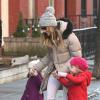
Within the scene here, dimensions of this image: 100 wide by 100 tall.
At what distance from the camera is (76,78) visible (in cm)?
792

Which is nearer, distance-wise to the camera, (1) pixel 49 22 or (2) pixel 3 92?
(1) pixel 49 22

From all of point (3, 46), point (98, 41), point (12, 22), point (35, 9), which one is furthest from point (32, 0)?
point (98, 41)

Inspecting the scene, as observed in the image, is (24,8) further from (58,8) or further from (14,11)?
(58,8)

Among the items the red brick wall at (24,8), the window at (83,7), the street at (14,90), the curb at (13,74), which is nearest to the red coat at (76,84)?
the street at (14,90)

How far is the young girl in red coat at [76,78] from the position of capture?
26.0 ft

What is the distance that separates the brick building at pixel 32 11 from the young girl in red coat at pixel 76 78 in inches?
457

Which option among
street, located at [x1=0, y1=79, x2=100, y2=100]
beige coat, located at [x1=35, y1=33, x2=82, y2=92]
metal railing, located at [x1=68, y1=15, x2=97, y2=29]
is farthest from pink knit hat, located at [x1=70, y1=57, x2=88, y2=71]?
metal railing, located at [x1=68, y1=15, x2=97, y2=29]

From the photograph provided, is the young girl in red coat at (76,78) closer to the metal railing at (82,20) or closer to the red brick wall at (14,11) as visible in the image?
the red brick wall at (14,11)

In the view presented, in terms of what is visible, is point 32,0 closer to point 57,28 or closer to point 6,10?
point 6,10

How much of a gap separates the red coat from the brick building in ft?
38.1

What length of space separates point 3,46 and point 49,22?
1099cm

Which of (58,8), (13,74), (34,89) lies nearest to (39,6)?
(58,8)

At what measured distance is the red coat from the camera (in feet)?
26.0

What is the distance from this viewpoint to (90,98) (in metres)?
12.5
